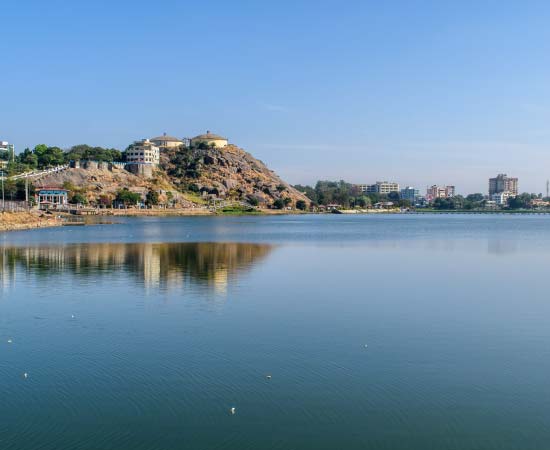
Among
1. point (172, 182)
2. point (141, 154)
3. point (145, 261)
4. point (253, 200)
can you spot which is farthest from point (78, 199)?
point (145, 261)

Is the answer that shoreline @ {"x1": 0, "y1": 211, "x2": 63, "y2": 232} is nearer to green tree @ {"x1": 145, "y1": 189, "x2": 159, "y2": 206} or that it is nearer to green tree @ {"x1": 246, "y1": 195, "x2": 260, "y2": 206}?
green tree @ {"x1": 145, "y1": 189, "x2": 159, "y2": 206}

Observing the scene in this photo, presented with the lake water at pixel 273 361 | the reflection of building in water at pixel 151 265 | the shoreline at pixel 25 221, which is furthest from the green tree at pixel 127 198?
the lake water at pixel 273 361

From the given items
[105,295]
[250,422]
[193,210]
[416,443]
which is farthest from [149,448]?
[193,210]

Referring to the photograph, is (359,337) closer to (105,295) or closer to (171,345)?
(171,345)

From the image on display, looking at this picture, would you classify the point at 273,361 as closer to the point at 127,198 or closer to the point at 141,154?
the point at 127,198

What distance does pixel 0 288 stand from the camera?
3075cm

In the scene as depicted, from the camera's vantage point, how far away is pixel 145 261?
142ft

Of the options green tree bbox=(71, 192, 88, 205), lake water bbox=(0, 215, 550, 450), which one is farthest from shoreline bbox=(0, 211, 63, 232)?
lake water bbox=(0, 215, 550, 450)

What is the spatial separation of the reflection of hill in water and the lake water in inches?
21.1

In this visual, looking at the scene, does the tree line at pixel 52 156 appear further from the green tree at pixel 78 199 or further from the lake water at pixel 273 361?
the lake water at pixel 273 361

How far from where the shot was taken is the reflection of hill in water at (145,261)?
35.5 meters

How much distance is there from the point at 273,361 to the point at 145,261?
27854 millimetres

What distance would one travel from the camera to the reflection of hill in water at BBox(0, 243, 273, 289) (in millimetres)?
35531

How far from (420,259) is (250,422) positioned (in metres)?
35.3
